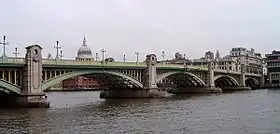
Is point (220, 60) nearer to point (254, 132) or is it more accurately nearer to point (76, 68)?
point (76, 68)

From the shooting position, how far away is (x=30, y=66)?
59219mm

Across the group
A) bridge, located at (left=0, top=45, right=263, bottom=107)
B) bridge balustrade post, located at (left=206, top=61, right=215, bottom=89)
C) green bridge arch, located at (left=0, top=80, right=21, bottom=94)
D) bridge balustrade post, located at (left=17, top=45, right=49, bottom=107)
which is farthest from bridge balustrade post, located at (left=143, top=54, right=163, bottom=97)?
green bridge arch, located at (left=0, top=80, right=21, bottom=94)

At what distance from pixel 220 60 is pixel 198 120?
507 feet

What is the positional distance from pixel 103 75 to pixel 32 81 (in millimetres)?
20800

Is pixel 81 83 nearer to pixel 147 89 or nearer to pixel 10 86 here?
pixel 147 89

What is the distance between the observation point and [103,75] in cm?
7812

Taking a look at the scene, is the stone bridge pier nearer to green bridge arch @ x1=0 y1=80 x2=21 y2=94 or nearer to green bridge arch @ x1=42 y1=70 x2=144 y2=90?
green bridge arch @ x1=42 y1=70 x2=144 y2=90

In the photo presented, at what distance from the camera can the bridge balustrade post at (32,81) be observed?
193ft

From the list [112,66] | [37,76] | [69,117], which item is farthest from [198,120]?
[112,66]

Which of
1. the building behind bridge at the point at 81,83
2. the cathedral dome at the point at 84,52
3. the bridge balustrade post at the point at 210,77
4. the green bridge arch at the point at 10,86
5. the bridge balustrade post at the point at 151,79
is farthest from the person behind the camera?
the building behind bridge at the point at 81,83

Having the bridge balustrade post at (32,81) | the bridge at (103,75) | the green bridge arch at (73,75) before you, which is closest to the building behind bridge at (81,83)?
the bridge at (103,75)

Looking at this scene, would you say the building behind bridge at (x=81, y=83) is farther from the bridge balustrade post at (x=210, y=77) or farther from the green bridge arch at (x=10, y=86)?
the green bridge arch at (x=10, y=86)

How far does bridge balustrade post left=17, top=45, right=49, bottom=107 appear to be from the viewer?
58781 mm

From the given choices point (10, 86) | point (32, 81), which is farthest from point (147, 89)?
point (10, 86)
